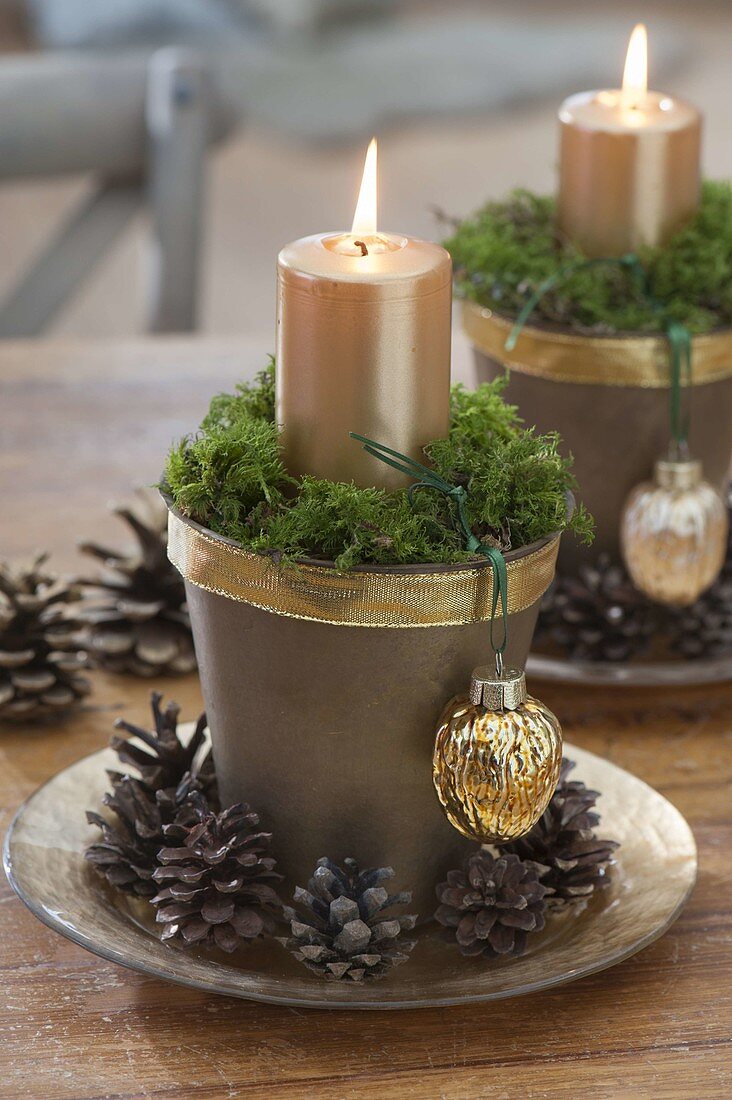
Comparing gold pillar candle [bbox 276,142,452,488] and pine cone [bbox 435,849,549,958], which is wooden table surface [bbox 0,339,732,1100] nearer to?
pine cone [bbox 435,849,549,958]

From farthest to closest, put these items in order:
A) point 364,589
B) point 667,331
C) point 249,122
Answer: point 249,122 → point 667,331 → point 364,589

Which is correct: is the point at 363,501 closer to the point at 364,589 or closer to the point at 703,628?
the point at 364,589

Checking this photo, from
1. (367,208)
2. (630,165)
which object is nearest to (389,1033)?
(367,208)

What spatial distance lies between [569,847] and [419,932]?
2.3 inches

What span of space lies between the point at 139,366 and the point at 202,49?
1951 millimetres

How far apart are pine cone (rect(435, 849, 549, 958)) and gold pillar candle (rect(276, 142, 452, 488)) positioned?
0.13 m

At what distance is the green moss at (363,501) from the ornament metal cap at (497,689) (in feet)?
0.13

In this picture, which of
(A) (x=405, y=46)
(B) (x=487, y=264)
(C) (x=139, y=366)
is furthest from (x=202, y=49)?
(B) (x=487, y=264)

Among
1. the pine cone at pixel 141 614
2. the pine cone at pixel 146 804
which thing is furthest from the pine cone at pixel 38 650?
the pine cone at pixel 146 804

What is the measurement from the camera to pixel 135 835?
0.48m

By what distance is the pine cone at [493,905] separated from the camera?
17.6 inches

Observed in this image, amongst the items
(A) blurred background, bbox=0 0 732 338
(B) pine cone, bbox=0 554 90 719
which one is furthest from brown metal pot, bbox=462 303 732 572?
(A) blurred background, bbox=0 0 732 338

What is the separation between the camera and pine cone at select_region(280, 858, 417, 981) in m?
0.43

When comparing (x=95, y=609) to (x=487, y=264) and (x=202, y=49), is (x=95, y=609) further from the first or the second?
(x=202, y=49)
